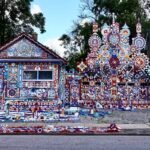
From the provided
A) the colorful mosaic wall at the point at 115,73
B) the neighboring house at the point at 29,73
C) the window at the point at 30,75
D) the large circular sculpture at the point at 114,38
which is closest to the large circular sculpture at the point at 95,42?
the colorful mosaic wall at the point at 115,73

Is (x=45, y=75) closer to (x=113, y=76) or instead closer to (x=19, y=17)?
(x=113, y=76)

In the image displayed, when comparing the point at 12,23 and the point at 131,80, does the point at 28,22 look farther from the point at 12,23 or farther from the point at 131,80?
the point at 131,80

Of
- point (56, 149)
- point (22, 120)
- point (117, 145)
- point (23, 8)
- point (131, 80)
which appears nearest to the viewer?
point (56, 149)

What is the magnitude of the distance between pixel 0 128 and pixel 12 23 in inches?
1426

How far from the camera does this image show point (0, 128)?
2073 centimetres

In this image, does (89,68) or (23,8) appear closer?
(89,68)

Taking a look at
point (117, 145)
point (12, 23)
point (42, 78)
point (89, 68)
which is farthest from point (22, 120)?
point (12, 23)

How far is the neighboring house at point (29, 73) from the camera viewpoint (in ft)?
82.8

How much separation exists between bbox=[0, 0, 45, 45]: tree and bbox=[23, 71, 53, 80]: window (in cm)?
2989

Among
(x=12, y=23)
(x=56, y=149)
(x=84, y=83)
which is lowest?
(x=56, y=149)

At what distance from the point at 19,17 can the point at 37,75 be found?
31.7 m

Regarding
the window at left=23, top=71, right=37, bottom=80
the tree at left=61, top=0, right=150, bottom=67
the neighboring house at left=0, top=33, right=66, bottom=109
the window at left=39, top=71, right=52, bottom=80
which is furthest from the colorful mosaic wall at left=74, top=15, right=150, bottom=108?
the tree at left=61, top=0, right=150, bottom=67

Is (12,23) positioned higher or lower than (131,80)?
higher

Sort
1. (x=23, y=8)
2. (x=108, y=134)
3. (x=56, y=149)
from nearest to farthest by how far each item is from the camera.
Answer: (x=56, y=149) < (x=108, y=134) < (x=23, y=8)
